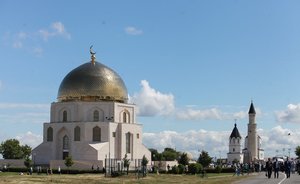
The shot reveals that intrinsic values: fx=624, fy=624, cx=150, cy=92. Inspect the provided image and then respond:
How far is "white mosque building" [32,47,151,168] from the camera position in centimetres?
7188

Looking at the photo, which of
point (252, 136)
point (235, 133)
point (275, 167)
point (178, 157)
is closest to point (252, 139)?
point (252, 136)

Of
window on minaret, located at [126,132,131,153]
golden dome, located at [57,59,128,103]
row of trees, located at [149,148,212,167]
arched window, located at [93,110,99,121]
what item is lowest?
row of trees, located at [149,148,212,167]

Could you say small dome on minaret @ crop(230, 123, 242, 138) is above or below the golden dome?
below

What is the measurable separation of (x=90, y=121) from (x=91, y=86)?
4089 mm

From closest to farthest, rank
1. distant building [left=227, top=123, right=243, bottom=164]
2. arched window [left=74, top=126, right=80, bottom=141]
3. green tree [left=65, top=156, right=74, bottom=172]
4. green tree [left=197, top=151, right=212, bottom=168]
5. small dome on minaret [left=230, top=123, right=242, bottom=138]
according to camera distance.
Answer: green tree [left=65, top=156, right=74, bottom=172]
arched window [left=74, top=126, right=80, bottom=141]
green tree [left=197, top=151, right=212, bottom=168]
distant building [left=227, top=123, right=243, bottom=164]
small dome on minaret [left=230, top=123, right=242, bottom=138]

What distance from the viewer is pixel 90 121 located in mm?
72812

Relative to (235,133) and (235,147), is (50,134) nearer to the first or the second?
(235,147)

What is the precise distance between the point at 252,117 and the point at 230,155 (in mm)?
18621

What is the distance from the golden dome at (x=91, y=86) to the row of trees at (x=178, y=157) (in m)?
11.8

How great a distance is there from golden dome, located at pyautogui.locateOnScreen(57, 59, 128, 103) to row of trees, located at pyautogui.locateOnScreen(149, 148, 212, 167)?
11.8 metres

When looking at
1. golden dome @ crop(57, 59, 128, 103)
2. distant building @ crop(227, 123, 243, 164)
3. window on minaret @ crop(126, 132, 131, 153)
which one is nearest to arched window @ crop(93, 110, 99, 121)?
golden dome @ crop(57, 59, 128, 103)

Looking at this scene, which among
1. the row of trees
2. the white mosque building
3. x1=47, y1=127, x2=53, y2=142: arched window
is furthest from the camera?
the row of trees

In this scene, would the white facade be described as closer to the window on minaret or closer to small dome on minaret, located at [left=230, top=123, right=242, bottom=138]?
the window on minaret

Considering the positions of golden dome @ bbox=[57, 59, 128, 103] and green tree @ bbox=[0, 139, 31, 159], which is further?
green tree @ bbox=[0, 139, 31, 159]
